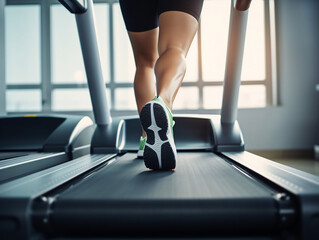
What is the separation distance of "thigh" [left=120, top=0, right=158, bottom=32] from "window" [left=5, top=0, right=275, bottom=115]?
2571 mm

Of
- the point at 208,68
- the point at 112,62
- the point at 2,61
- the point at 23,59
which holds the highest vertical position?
the point at 23,59

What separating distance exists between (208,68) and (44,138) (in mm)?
2765

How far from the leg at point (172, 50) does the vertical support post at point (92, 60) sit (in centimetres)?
A: 68

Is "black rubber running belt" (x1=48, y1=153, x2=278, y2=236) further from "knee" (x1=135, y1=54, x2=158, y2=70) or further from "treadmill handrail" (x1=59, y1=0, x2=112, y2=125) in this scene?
"treadmill handrail" (x1=59, y1=0, x2=112, y2=125)

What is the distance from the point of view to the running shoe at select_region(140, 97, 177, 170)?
807mm

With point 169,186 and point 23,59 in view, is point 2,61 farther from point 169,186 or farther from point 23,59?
point 169,186

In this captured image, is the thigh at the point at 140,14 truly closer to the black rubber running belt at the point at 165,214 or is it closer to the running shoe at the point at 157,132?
the running shoe at the point at 157,132

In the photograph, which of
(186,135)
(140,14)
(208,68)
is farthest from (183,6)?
(208,68)

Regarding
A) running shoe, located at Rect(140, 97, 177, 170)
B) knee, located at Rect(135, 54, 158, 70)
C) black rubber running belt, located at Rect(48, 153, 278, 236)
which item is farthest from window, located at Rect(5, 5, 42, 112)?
black rubber running belt, located at Rect(48, 153, 278, 236)

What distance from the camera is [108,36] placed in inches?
159

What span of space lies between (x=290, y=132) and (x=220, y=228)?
140 inches

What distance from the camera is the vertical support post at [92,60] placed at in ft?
4.94

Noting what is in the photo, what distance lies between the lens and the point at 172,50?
0.95 meters

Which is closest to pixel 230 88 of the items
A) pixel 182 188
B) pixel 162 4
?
pixel 162 4
